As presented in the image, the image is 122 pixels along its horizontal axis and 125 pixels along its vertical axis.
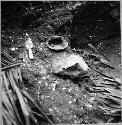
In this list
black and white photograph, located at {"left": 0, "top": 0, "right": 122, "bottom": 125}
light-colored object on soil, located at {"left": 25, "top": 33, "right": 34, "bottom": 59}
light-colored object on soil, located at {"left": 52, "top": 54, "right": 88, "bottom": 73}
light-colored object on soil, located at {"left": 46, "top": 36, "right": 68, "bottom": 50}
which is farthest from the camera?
light-colored object on soil, located at {"left": 46, "top": 36, "right": 68, "bottom": 50}

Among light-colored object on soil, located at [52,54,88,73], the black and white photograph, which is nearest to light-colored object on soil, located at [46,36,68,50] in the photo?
the black and white photograph

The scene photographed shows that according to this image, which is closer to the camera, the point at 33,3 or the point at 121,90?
the point at 121,90

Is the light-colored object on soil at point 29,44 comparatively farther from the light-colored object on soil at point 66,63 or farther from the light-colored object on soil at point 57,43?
the light-colored object on soil at point 66,63

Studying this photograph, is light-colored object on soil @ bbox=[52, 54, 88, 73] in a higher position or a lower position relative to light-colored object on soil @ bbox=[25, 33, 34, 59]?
lower

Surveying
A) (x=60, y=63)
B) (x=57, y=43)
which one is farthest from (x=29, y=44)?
(x=60, y=63)

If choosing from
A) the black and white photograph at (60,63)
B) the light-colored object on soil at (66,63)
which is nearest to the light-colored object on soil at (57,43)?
the black and white photograph at (60,63)

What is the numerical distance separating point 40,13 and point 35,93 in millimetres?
1485

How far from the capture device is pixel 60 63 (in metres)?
3.56

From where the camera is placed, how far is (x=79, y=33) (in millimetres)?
4168

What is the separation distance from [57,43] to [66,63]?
494mm

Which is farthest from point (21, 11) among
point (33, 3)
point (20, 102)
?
point (20, 102)

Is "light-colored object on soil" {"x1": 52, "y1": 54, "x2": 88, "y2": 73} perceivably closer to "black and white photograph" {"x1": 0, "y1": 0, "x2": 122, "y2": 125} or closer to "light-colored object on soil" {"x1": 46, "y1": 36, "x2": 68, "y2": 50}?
"black and white photograph" {"x1": 0, "y1": 0, "x2": 122, "y2": 125}

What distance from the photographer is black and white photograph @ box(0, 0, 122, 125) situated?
2.80m

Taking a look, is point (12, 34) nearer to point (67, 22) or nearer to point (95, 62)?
point (67, 22)
